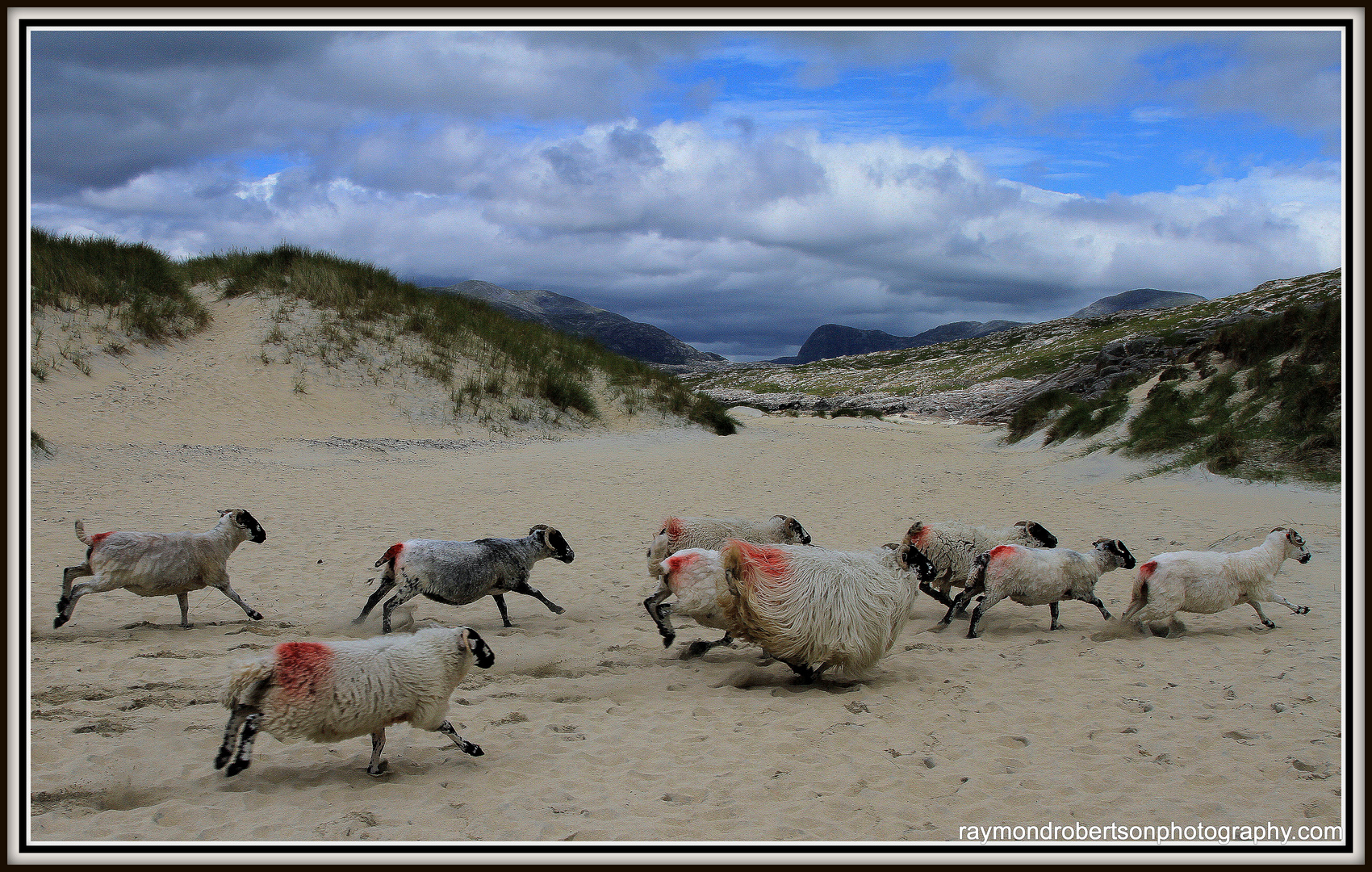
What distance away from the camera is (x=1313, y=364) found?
55.5 feet

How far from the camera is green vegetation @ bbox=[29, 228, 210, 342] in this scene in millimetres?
25031

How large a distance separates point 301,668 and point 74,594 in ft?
13.9

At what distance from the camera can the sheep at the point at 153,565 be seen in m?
7.30

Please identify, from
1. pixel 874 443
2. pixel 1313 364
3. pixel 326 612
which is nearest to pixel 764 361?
pixel 874 443

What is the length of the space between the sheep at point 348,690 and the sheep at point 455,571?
2.57 m

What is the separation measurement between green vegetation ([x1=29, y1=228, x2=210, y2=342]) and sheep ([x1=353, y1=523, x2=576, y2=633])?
75.4 feet

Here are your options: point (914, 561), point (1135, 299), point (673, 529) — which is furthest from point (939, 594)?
point (1135, 299)

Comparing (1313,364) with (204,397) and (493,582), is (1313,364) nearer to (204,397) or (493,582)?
(493,582)

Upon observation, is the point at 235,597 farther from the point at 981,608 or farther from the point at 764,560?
the point at 981,608

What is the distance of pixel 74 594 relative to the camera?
7.21 metres

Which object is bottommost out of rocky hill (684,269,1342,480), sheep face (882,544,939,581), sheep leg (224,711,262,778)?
sheep leg (224,711,262,778)

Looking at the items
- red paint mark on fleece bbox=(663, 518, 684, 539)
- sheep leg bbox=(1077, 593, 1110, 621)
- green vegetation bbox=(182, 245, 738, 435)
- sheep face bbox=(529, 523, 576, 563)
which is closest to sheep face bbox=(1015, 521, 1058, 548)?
sheep leg bbox=(1077, 593, 1110, 621)

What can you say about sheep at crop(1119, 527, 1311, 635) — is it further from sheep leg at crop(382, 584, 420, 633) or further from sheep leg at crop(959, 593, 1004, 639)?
sheep leg at crop(382, 584, 420, 633)
